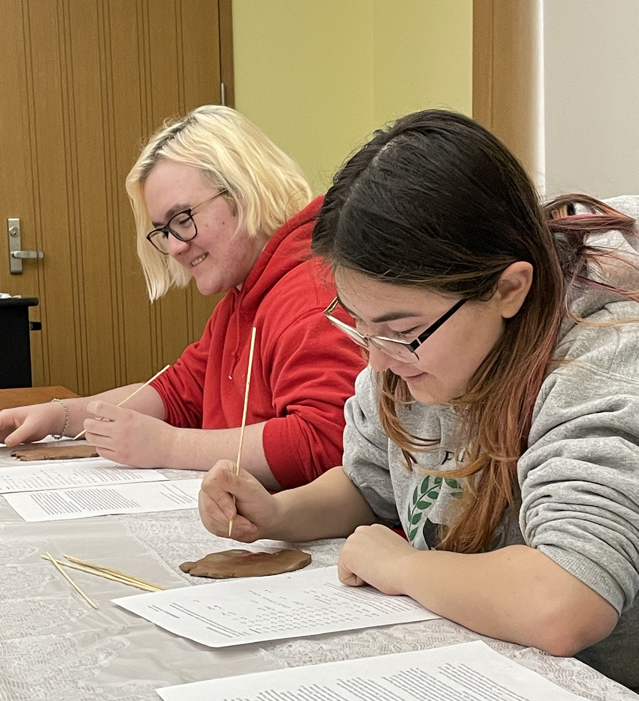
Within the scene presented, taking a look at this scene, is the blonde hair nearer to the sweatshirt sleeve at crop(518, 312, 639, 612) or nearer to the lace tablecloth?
the lace tablecloth

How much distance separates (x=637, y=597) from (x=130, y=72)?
364cm

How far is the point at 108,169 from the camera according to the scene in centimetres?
412

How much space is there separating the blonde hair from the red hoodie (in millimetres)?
70

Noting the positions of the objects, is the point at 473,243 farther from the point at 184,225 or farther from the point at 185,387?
the point at 185,387

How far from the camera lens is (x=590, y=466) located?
0.84 metres

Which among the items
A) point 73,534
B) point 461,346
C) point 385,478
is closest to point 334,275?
point 461,346

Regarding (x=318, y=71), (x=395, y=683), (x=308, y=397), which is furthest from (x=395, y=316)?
(x=318, y=71)

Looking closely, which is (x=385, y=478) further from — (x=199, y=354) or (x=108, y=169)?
(x=108, y=169)

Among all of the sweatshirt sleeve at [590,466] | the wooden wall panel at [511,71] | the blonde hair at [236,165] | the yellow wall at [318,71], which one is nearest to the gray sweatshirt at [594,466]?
the sweatshirt sleeve at [590,466]

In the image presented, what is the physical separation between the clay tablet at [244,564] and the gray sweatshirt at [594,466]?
18 centimetres

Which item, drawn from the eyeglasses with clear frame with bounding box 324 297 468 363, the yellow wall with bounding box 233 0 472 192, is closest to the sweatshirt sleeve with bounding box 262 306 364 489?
the eyeglasses with clear frame with bounding box 324 297 468 363

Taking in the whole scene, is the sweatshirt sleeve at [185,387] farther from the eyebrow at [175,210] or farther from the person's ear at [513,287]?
the person's ear at [513,287]

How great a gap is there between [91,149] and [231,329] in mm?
2442

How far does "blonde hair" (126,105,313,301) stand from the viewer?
1841mm
